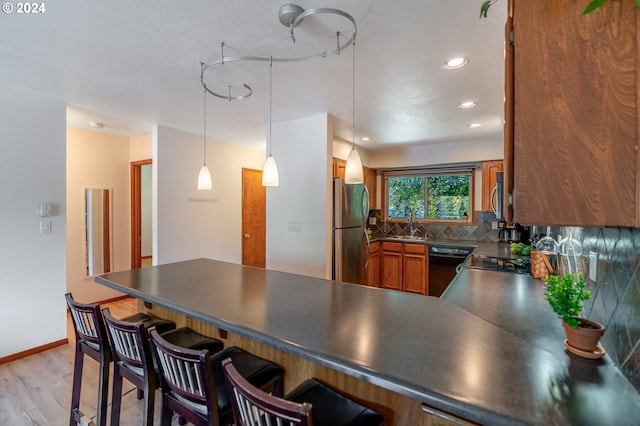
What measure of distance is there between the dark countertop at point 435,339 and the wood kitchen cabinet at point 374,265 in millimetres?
2491

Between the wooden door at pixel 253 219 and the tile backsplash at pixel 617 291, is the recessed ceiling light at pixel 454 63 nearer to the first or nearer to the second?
the tile backsplash at pixel 617 291

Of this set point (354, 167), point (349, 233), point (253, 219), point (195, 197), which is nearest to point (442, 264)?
point (349, 233)

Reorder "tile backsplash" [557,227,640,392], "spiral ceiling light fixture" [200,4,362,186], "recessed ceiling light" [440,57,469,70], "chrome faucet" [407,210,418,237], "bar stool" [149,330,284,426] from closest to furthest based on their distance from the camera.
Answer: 1. "tile backsplash" [557,227,640,392]
2. "bar stool" [149,330,284,426]
3. "spiral ceiling light fixture" [200,4,362,186]
4. "recessed ceiling light" [440,57,469,70]
5. "chrome faucet" [407,210,418,237]

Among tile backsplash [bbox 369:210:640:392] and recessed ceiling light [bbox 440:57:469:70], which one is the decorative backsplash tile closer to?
recessed ceiling light [bbox 440:57:469:70]

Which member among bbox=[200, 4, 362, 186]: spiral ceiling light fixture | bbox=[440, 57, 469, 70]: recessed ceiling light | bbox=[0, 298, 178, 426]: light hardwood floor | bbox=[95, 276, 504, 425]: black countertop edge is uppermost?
bbox=[440, 57, 469, 70]: recessed ceiling light

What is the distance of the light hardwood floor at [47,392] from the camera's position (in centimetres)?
195

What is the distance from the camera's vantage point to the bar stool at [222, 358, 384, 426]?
807 millimetres

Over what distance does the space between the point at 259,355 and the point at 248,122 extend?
9.34 ft

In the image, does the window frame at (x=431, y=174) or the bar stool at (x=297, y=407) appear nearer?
the bar stool at (x=297, y=407)

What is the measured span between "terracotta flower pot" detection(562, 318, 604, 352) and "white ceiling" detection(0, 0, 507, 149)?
1.54 metres

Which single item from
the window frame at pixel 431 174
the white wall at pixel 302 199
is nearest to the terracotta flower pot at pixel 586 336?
the white wall at pixel 302 199

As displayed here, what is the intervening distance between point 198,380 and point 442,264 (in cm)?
400

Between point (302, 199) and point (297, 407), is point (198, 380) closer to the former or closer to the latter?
point (297, 407)

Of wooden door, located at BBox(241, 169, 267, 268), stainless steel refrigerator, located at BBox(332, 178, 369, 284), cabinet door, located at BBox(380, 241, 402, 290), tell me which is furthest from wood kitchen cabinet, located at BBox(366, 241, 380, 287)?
wooden door, located at BBox(241, 169, 267, 268)
